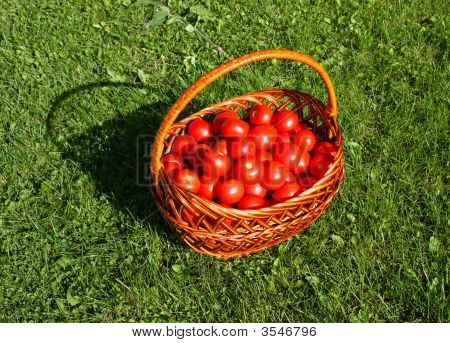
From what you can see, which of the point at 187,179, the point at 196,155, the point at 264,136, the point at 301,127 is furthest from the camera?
the point at 301,127

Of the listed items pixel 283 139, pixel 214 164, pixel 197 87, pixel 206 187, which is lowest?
pixel 206 187

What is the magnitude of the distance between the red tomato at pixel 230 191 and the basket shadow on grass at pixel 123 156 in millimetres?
581

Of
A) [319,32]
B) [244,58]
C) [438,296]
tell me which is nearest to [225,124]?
[244,58]

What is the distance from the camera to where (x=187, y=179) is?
2914 mm

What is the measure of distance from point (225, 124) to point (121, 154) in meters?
0.98

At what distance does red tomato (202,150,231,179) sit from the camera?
305 cm

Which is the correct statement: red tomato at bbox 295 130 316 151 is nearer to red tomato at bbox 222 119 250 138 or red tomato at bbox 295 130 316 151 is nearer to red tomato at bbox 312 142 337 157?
red tomato at bbox 312 142 337 157

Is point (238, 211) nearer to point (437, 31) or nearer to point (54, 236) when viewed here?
point (54, 236)

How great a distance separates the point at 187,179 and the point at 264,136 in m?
0.61

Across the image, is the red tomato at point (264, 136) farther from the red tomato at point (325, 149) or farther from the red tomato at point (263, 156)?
the red tomato at point (325, 149)

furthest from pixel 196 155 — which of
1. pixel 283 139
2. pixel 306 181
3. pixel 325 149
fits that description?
pixel 325 149

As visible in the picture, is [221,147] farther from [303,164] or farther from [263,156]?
[303,164]

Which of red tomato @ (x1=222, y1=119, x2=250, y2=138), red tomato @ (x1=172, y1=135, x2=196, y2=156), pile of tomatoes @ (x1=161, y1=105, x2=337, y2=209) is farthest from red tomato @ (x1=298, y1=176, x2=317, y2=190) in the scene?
red tomato @ (x1=172, y1=135, x2=196, y2=156)

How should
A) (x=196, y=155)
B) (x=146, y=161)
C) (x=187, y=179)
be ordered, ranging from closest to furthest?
1. (x=187, y=179)
2. (x=196, y=155)
3. (x=146, y=161)
